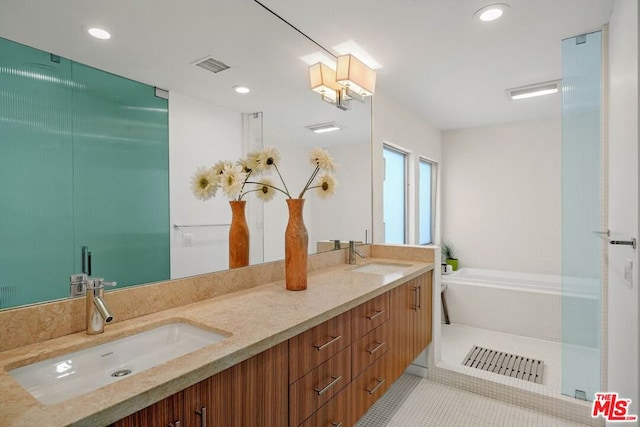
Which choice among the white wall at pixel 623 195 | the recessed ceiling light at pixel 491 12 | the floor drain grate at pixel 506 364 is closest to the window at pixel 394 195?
the floor drain grate at pixel 506 364

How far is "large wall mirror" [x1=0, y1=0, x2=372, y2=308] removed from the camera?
1.13 meters

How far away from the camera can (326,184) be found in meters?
1.95

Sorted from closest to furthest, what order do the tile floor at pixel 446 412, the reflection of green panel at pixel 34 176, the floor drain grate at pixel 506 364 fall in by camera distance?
1. the reflection of green panel at pixel 34 176
2. the tile floor at pixel 446 412
3. the floor drain grate at pixel 506 364

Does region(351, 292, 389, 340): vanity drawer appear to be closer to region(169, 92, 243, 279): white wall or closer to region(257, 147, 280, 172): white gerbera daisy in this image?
region(169, 92, 243, 279): white wall

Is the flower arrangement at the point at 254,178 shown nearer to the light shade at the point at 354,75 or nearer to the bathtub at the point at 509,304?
the light shade at the point at 354,75

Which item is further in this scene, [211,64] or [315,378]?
[211,64]

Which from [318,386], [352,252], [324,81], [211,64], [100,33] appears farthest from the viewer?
[352,252]

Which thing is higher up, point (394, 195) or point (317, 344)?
point (394, 195)

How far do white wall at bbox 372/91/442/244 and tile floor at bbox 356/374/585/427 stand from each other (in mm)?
1276

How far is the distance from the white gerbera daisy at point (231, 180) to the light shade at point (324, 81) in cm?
106

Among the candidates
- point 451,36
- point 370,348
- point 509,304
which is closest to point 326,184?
point 370,348

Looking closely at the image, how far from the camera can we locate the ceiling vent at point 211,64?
1603mm

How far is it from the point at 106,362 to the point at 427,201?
4441mm

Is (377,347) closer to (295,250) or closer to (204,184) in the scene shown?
(295,250)
